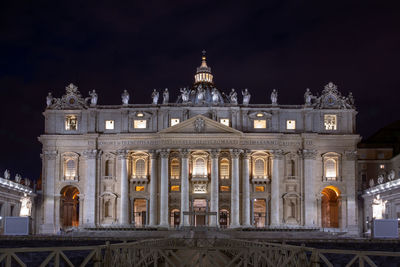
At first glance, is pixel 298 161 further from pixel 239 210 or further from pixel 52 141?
pixel 52 141

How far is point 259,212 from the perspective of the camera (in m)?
97.8

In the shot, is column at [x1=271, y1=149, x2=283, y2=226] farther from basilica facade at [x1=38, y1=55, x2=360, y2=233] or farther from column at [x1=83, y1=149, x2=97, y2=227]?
column at [x1=83, y1=149, x2=97, y2=227]

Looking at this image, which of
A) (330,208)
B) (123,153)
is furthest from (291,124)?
(123,153)

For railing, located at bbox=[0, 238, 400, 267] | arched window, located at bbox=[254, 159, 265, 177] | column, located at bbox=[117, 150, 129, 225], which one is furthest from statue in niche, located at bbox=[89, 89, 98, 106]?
railing, located at bbox=[0, 238, 400, 267]

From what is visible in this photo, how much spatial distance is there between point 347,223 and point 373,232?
117 feet

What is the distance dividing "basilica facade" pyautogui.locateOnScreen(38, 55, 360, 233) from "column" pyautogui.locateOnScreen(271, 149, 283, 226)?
0.16m

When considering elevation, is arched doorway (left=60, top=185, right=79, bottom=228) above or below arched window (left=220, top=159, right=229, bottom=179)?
below

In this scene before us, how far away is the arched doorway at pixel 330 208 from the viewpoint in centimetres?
10019

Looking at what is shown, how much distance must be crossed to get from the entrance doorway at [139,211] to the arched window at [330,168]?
2982cm

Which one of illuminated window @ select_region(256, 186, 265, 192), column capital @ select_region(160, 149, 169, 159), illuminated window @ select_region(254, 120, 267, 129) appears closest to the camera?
column capital @ select_region(160, 149, 169, 159)

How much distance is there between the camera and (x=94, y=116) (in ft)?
318

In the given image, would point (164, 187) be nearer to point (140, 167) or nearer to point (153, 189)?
point (153, 189)

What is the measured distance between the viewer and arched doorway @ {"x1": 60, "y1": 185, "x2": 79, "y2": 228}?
9975cm

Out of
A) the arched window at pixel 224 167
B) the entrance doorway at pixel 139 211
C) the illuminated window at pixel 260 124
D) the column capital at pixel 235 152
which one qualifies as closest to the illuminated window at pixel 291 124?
the illuminated window at pixel 260 124
